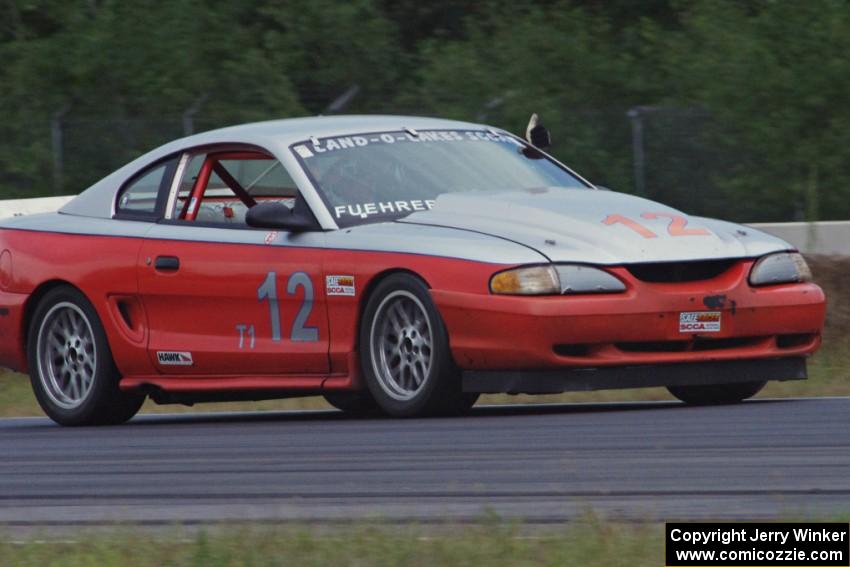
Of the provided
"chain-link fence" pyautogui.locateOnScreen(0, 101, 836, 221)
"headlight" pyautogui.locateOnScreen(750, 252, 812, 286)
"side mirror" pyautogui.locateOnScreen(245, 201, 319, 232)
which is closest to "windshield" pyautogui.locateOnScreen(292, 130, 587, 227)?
"side mirror" pyautogui.locateOnScreen(245, 201, 319, 232)

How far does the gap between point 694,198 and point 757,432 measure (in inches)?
461

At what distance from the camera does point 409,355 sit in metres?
8.91

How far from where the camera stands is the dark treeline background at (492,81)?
19.1 m

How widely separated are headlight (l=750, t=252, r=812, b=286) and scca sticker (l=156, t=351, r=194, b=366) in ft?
9.22

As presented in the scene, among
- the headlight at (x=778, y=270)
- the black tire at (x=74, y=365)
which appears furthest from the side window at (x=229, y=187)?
the headlight at (x=778, y=270)

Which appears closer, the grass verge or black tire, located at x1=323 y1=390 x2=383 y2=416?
the grass verge

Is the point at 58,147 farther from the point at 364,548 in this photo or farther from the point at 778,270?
the point at 364,548

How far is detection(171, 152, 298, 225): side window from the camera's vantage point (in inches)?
406

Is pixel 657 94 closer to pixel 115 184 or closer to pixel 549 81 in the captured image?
pixel 549 81

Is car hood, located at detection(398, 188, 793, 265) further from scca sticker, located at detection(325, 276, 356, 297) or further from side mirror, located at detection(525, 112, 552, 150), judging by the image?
side mirror, located at detection(525, 112, 552, 150)

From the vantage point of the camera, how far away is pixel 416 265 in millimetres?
8844

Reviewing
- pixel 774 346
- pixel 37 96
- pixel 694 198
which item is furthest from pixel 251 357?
pixel 37 96

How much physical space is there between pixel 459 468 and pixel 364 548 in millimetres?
1764

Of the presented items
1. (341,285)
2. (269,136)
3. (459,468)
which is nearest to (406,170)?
(269,136)
